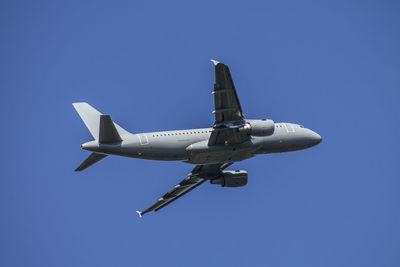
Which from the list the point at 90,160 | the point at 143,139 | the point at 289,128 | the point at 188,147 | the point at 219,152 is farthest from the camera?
the point at 289,128

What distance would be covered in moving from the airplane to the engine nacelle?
14.0ft

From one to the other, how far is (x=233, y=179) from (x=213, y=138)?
8087 millimetres

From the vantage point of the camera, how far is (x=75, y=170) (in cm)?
4256

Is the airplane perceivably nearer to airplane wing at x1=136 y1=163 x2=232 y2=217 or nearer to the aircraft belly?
the aircraft belly

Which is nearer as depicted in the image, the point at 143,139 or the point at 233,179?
the point at 143,139

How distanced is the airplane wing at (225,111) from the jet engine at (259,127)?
0.47 m

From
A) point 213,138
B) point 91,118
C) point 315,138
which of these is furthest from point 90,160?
point 315,138

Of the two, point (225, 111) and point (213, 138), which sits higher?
point (225, 111)

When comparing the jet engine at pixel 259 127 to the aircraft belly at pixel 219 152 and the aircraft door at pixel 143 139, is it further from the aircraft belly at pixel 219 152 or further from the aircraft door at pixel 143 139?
the aircraft door at pixel 143 139

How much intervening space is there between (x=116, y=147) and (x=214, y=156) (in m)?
7.48

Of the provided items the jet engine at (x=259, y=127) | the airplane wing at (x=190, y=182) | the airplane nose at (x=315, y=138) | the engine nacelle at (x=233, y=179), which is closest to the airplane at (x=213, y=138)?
the jet engine at (x=259, y=127)

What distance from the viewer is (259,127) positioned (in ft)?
139

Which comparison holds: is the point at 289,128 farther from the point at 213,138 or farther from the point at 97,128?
the point at 97,128

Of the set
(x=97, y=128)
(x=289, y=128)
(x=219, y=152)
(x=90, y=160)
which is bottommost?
(x=90, y=160)
